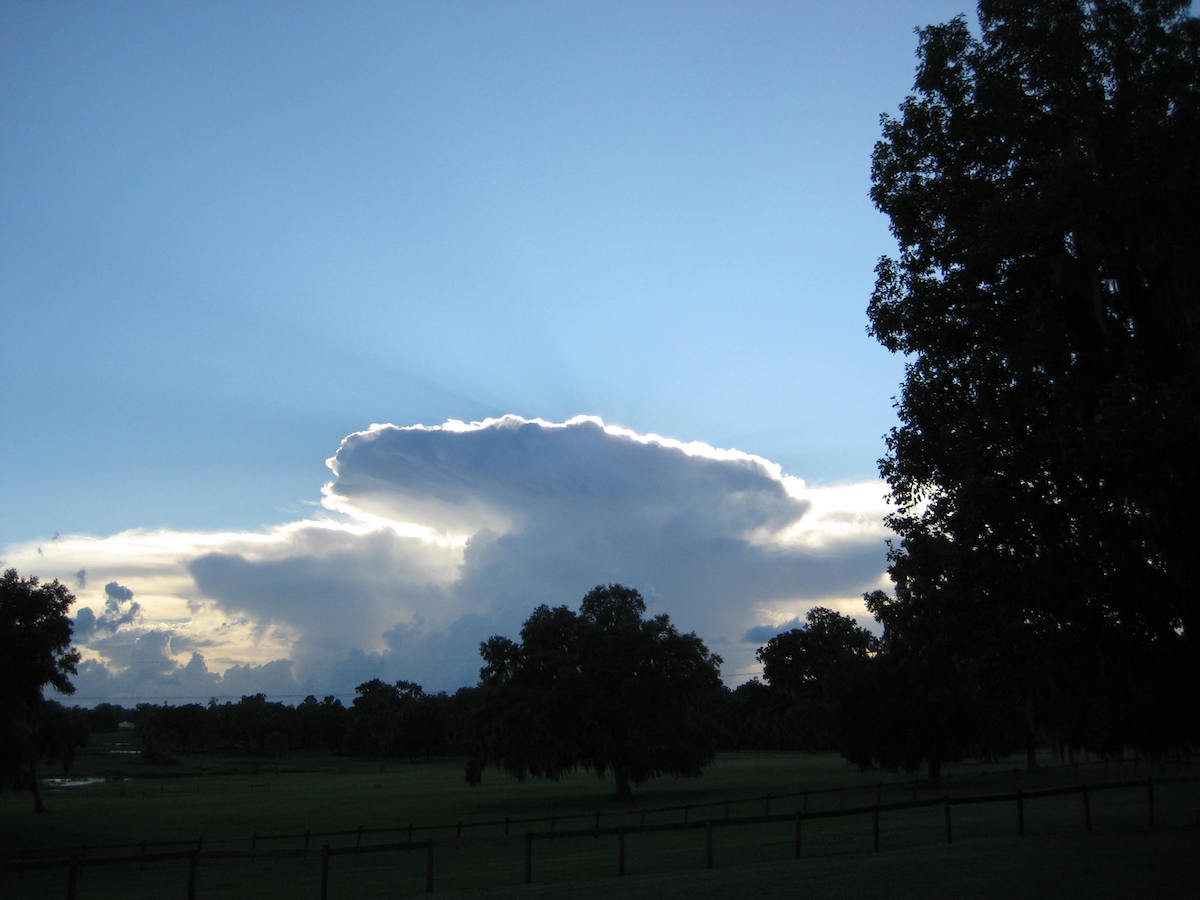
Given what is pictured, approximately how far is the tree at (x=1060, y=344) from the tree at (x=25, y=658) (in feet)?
102

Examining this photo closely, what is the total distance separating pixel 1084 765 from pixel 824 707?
14764mm

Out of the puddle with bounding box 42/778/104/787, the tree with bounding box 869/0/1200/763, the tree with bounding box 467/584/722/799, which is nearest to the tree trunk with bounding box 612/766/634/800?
the tree with bounding box 467/584/722/799

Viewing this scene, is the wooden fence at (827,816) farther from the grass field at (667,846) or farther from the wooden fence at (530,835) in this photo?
the grass field at (667,846)

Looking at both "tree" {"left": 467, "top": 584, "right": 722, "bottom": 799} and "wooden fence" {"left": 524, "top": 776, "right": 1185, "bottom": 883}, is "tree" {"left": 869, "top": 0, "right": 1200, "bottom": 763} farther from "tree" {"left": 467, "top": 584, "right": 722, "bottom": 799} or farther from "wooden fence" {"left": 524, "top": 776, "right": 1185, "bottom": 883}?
"tree" {"left": 467, "top": 584, "right": 722, "bottom": 799}

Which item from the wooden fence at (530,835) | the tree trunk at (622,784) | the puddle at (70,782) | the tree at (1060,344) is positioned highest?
the tree at (1060,344)

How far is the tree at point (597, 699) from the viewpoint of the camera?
4750cm

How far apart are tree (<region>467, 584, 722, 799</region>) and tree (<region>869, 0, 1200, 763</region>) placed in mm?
34177

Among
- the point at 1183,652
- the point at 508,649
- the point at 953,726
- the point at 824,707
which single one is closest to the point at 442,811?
the point at 508,649

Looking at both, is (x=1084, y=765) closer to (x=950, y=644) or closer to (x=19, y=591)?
(x=950, y=644)

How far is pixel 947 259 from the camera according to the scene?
15.7m

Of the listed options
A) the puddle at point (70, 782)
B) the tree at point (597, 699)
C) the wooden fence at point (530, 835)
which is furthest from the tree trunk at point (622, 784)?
the puddle at point (70, 782)

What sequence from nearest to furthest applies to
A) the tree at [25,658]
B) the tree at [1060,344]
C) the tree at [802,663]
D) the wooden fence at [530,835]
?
1. the tree at [1060,344]
2. the wooden fence at [530,835]
3. the tree at [25,658]
4. the tree at [802,663]

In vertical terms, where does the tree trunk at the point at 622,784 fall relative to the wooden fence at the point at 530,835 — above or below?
below

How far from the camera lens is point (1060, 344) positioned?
14.4 metres
